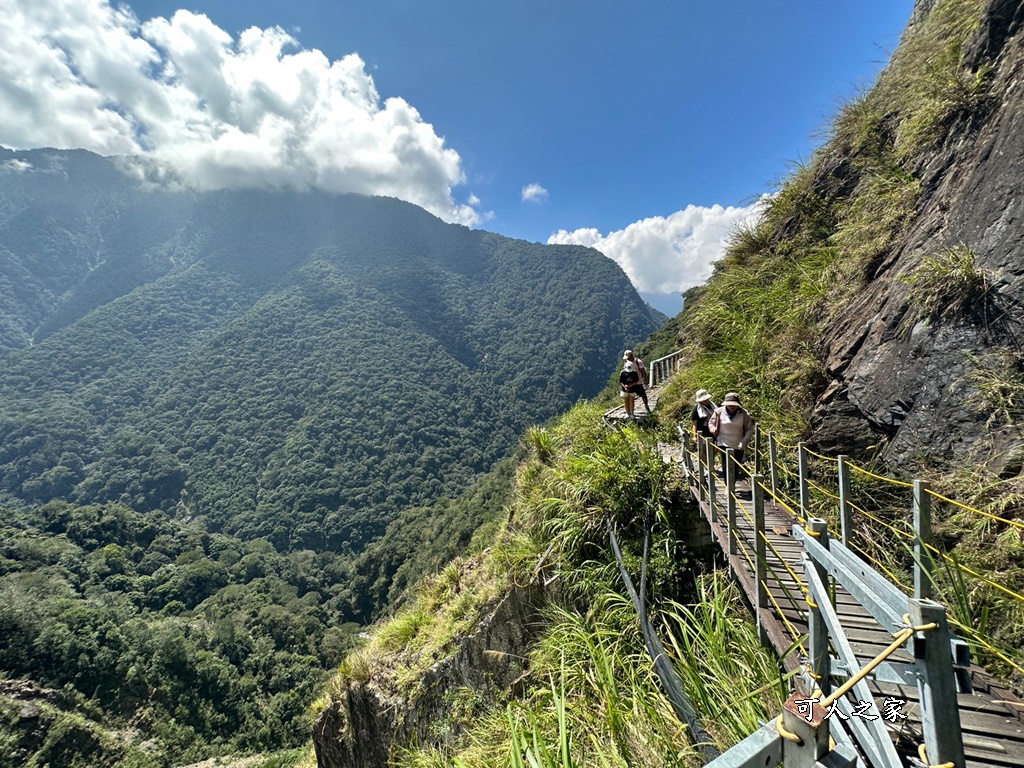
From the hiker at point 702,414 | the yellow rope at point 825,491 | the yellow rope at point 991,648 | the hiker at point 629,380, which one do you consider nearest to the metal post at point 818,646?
the yellow rope at point 991,648

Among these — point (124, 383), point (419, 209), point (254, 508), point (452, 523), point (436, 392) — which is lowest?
point (254, 508)

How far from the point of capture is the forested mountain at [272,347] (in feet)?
278

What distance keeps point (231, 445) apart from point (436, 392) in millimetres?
44942

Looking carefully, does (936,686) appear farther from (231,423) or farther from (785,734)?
(231,423)

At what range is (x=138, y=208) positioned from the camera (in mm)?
190125

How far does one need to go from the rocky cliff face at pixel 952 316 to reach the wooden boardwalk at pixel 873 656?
1.43 meters

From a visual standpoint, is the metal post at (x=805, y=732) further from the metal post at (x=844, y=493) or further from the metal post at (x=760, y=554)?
the metal post at (x=844, y=493)

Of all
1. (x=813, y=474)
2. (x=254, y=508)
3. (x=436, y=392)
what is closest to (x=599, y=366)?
(x=436, y=392)

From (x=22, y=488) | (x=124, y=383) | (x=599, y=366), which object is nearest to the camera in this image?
(x=22, y=488)

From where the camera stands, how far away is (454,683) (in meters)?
5.67

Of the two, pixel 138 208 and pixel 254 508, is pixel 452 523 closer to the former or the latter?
pixel 254 508

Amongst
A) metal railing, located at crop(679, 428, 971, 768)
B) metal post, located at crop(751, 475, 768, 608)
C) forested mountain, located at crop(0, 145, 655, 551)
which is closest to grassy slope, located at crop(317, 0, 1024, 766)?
metal post, located at crop(751, 475, 768, 608)

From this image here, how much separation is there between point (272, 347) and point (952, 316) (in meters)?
141

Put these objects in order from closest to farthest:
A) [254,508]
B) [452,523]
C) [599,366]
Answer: [452,523], [254,508], [599,366]
